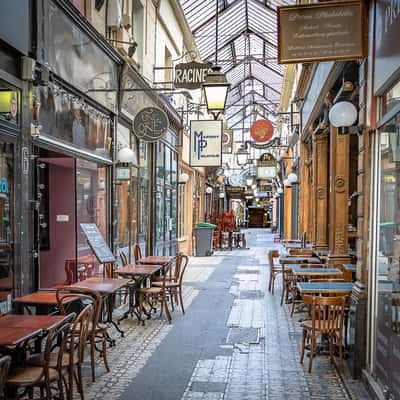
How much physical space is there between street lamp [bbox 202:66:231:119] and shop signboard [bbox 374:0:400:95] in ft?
10.1

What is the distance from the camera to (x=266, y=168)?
23.5m

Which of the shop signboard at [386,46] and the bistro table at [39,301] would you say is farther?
the bistro table at [39,301]

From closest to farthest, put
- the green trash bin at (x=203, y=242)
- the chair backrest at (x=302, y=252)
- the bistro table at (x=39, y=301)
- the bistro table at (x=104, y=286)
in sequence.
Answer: the bistro table at (x=39, y=301)
the bistro table at (x=104, y=286)
the chair backrest at (x=302, y=252)
the green trash bin at (x=203, y=242)

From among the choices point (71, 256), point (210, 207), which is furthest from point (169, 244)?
point (210, 207)

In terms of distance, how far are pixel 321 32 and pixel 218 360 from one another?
407 cm

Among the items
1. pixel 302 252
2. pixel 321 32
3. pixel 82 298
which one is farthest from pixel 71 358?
pixel 302 252

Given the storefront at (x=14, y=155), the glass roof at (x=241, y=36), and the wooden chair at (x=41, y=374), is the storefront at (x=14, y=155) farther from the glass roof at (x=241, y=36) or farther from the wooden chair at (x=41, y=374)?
the glass roof at (x=241, y=36)

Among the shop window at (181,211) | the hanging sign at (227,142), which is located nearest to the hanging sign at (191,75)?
the shop window at (181,211)

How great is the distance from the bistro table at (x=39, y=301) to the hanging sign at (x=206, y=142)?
8.20 meters

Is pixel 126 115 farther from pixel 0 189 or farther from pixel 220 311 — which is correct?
pixel 0 189

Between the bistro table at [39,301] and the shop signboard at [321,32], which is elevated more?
the shop signboard at [321,32]

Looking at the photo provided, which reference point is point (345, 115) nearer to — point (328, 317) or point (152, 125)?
point (328, 317)

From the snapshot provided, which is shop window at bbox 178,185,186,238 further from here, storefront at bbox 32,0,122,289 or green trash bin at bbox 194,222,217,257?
storefront at bbox 32,0,122,289

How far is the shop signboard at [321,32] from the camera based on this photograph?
4969 millimetres
